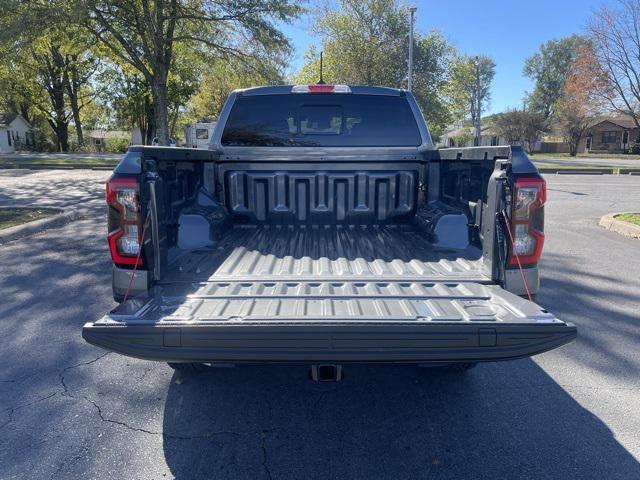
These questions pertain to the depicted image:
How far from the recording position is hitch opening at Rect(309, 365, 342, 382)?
93.7 inches

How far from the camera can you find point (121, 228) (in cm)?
272

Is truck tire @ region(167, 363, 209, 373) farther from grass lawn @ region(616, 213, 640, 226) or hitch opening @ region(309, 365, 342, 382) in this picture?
grass lawn @ region(616, 213, 640, 226)

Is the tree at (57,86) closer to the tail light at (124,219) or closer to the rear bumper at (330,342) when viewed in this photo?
the tail light at (124,219)

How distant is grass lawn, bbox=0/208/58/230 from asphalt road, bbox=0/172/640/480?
4.85 metres

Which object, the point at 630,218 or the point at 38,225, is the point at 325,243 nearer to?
the point at 38,225

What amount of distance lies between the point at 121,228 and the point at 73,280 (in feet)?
11.6

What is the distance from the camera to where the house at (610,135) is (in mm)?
61562

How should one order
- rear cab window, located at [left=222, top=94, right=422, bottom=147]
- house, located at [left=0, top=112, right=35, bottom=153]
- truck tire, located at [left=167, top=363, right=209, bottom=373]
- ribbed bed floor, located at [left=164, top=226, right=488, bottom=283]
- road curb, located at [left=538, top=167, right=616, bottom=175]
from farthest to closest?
1. house, located at [left=0, top=112, right=35, bottom=153]
2. road curb, located at [left=538, top=167, right=616, bottom=175]
3. rear cab window, located at [left=222, top=94, right=422, bottom=147]
4. truck tire, located at [left=167, top=363, right=209, bottom=373]
5. ribbed bed floor, located at [left=164, top=226, right=488, bottom=283]

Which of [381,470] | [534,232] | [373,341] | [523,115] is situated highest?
[523,115]

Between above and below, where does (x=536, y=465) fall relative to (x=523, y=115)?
below

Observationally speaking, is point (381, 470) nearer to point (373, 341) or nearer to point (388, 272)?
point (373, 341)

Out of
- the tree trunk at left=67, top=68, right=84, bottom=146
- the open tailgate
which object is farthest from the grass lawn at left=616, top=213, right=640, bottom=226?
the tree trunk at left=67, top=68, right=84, bottom=146

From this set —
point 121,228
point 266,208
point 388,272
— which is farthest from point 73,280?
point 388,272

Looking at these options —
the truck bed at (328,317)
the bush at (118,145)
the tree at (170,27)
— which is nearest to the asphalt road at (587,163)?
the tree at (170,27)
